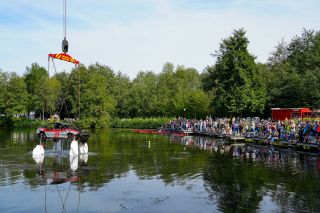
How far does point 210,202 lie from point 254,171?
7.16 m

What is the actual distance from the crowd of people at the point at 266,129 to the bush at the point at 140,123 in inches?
482

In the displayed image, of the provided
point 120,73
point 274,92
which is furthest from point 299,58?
point 120,73

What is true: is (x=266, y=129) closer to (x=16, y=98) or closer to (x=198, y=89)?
(x=198, y=89)

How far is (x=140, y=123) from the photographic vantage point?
75875 millimetres

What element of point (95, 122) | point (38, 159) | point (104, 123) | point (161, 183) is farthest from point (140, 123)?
point (161, 183)

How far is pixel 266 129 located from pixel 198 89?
5079 centimetres

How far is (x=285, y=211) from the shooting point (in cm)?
1254

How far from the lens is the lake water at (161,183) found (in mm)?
13633

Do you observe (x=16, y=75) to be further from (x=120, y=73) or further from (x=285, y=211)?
(x=285, y=211)

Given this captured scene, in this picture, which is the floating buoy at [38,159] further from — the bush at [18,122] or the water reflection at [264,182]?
the bush at [18,122]

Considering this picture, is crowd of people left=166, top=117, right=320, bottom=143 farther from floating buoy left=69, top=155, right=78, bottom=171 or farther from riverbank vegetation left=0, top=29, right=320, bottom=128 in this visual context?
floating buoy left=69, top=155, right=78, bottom=171

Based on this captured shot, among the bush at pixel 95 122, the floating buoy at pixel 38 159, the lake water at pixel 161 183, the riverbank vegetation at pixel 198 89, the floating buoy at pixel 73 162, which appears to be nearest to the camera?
the lake water at pixel 161 183

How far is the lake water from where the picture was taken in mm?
13633

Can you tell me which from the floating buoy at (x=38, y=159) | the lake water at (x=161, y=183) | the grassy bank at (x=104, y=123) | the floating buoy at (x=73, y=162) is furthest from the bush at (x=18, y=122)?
the floating buoy at (x=73, y=162)
